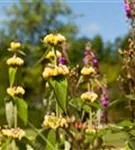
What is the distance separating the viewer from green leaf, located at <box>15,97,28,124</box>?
1.32m

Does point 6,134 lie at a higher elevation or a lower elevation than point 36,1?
lower

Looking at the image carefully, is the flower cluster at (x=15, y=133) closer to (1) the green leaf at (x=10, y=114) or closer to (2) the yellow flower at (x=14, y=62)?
(1) the green leaf at (x=10, y=114)

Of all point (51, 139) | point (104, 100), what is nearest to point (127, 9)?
point (104, 100)

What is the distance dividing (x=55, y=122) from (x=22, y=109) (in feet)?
0.31

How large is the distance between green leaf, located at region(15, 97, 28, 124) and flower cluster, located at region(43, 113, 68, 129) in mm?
55

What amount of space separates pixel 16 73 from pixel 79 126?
277mm

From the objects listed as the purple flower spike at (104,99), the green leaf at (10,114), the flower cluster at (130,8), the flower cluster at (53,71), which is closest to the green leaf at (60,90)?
the flower cluster at (53,71)

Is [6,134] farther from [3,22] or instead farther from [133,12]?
[3,22]

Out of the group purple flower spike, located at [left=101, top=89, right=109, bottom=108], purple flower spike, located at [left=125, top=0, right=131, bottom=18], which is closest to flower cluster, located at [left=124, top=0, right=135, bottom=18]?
purple flower spike, located at [left=125, top=0, right=131, bottom=18]

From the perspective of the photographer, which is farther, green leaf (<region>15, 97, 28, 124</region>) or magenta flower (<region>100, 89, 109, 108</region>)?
magenta flower (<region>100, 89, 109, 108</region>)

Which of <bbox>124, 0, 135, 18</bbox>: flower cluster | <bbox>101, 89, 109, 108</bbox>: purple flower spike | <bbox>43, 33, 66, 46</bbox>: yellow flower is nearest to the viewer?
<bbox>43, 33, 66, 46</bbox>: yellow flower

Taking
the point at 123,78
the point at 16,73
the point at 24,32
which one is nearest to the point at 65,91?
the point at 16,73

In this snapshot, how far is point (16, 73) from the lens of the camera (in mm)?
1322

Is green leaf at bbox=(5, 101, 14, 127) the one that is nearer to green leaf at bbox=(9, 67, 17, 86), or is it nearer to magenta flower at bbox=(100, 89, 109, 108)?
green leaf at bbox=(9, 67, 17, 86)
